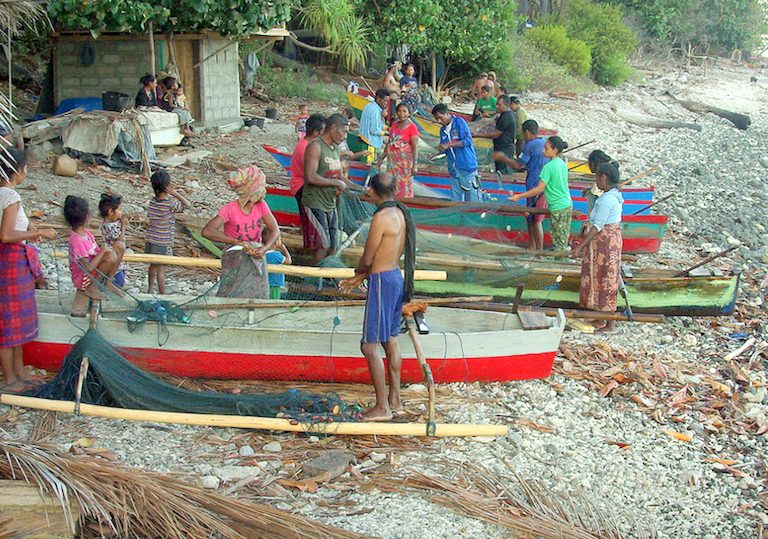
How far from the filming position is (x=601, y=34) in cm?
2777

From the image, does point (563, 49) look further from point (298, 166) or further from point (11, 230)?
point (11, 230)

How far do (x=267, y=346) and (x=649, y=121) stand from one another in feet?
65.2

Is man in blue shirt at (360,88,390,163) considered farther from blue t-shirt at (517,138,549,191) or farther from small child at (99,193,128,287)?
small child at (99,193,128,287)

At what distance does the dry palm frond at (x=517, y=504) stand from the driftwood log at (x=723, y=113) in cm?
2390

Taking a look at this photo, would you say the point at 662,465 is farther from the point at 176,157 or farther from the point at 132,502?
the point at 176,157

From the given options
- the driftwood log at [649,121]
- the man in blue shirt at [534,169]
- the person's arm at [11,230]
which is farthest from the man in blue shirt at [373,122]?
the driftwood log at [649,121]

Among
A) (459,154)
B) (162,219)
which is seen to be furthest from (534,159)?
(162,219)

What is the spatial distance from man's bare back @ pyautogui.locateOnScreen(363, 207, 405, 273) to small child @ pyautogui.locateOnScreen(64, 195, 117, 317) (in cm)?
205

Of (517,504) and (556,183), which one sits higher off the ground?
(556,183)

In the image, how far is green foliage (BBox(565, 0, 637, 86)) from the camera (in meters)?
27.4

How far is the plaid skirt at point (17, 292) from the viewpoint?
5109mm

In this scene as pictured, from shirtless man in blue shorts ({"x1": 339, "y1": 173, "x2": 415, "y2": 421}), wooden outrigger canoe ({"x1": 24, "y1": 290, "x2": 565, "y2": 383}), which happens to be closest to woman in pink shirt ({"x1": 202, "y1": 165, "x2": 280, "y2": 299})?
wooden outrigger canoe ({"x1": 24, "y1": 290, "x2": 565, "y2": 383})

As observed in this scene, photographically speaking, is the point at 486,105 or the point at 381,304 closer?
the point at 381,304

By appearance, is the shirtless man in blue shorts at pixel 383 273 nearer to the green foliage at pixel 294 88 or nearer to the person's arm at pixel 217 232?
the person's arm at pixel 217 232
